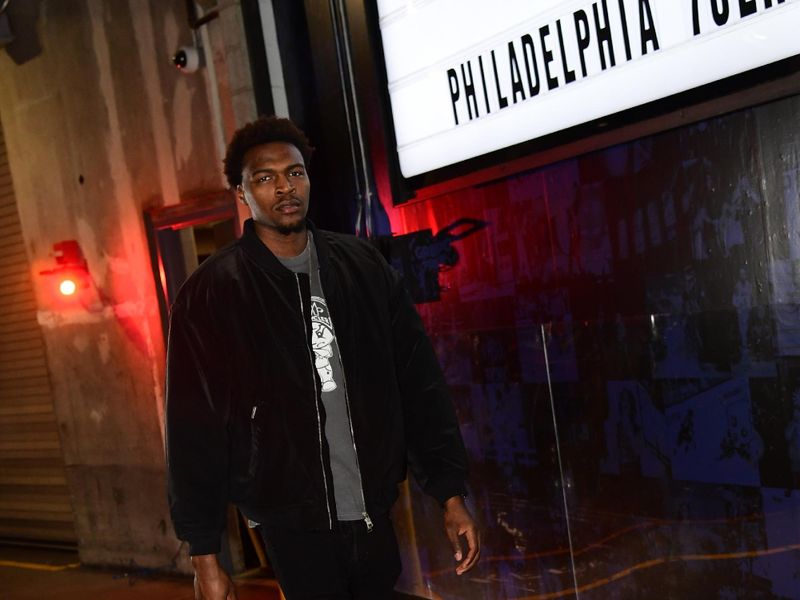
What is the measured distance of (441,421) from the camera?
3.11 meters

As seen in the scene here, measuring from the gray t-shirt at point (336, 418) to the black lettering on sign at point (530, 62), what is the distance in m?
1.63

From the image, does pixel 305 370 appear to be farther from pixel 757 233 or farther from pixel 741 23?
pixel 741 23

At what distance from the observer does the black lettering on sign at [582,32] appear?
354 centimetres

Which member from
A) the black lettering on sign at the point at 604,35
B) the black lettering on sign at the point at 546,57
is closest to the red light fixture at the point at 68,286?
the black lettering on sign at the point at 546,57

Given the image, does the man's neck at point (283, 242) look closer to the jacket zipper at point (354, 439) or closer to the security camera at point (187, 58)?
the jacket zipper at point (354, 439)

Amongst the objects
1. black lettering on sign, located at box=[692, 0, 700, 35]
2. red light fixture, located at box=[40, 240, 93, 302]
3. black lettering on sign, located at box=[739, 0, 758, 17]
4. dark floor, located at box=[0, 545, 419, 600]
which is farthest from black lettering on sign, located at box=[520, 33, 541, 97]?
red light fixture, located at box=[40, 240, 93, 302]

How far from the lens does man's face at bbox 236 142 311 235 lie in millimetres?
2975

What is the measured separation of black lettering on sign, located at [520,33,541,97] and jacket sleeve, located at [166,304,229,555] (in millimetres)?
1963

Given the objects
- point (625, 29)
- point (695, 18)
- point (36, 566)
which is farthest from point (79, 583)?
point (695, 18)

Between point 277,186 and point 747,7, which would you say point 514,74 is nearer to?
point 747,7

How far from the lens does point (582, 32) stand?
3.56 m

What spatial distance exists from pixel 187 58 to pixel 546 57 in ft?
10.9

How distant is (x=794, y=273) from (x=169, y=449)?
2403 millimetres

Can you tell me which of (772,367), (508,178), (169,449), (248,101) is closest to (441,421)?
(169,449)
